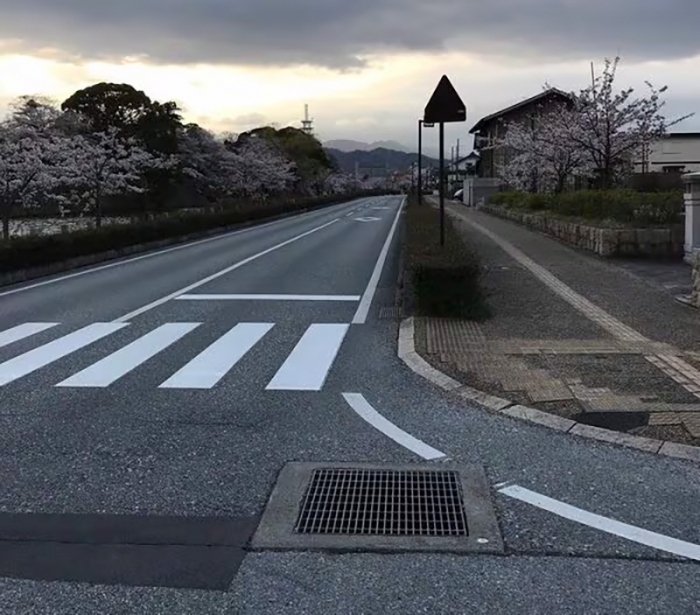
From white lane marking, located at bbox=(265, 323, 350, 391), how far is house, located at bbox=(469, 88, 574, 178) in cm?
3834

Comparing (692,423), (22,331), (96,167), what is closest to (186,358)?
(22,331)

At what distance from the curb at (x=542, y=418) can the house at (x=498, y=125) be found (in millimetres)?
40122

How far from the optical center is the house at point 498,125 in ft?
167

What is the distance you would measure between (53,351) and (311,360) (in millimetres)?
2887

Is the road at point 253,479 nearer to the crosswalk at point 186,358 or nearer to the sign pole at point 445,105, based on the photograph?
the crosswalk at point 186,358

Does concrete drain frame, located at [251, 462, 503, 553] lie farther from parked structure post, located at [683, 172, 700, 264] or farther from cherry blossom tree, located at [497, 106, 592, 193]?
cherry blossom tree, located at [497, 106, 592, 193]

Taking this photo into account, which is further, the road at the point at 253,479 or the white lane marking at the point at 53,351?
the white lane marking at the point at 53,351

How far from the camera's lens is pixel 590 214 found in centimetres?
2009

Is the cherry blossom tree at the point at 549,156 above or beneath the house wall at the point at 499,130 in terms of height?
beneath

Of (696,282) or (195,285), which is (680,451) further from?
Result: (195,285)

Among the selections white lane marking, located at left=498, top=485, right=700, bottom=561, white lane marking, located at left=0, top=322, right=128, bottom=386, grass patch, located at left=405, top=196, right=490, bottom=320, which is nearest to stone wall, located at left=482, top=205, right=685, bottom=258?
grass patch, located at left=405, top=196, right=490, bottom=320

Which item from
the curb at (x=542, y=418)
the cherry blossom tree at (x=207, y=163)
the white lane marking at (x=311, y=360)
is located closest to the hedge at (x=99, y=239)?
the white lane marking at (x=311, y=360)

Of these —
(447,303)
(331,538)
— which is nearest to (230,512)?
(331,538)

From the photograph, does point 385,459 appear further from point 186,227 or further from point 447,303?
point 186,227
